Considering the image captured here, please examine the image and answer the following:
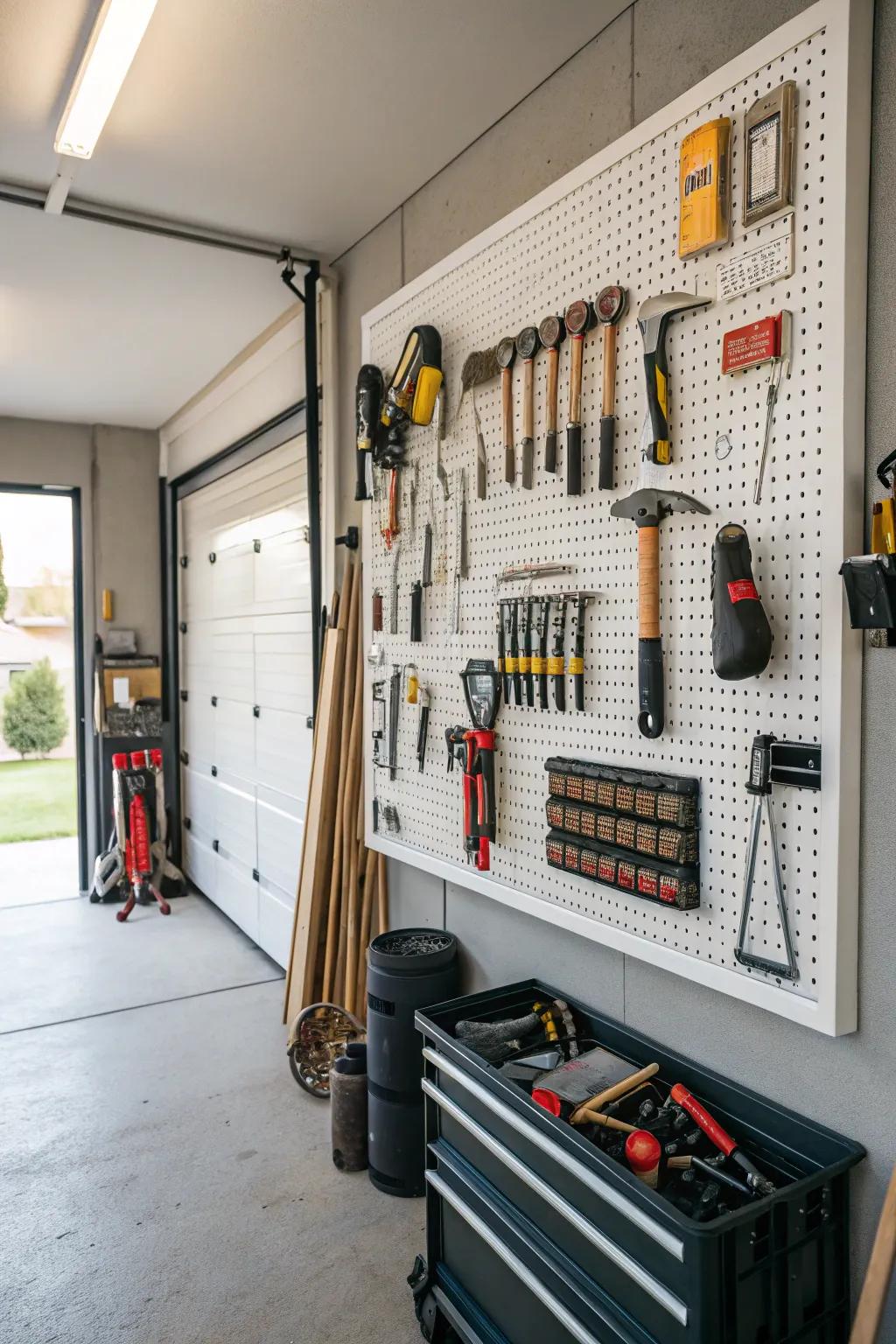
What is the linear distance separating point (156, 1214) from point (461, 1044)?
3.81 feet

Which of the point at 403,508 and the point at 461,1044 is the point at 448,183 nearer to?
the point at 403,508

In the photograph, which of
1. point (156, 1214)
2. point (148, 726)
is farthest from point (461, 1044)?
point (148, 726)

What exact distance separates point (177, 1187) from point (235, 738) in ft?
8.46

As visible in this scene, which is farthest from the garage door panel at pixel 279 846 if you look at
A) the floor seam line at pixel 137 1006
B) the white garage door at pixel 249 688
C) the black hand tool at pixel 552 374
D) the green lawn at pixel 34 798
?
Result: the green lawn at pixel 34 798

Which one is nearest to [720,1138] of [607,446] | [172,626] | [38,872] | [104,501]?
[607,446]

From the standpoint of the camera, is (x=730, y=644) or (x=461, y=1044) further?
(x=461, y=1044)

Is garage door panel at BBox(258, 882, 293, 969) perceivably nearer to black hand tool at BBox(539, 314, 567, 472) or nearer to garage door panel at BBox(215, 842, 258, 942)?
garage door panel at BBox(215, 842, 258, 942)

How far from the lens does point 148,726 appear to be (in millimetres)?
5609

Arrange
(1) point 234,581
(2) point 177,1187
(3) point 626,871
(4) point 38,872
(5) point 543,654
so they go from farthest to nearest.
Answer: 1. (4) point 38,872
2. (1) point 234,581
3. (2) point 177,1187
4. (5) point 543,654
5. (3) point 626,871

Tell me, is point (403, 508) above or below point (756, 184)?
below

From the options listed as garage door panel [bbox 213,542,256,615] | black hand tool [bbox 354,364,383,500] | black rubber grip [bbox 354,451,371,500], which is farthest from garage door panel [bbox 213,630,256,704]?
black hand tool [bbox 354,364,383,500]

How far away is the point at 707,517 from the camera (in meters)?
1.65

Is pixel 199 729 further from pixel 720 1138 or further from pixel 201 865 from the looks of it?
pixel 720 1138

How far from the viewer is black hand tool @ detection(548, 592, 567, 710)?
1.99 meters
